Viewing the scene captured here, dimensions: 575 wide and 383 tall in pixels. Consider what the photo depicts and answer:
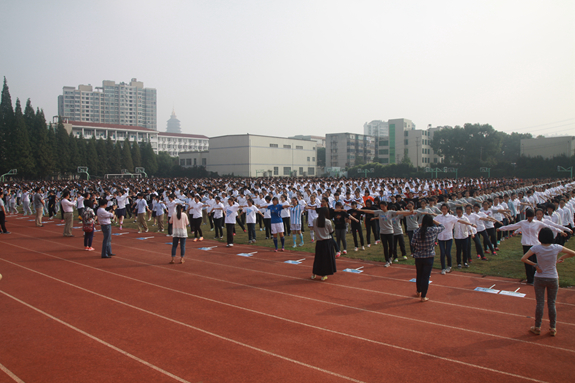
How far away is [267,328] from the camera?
19.4ft

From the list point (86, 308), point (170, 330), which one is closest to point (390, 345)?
point (170, 330)

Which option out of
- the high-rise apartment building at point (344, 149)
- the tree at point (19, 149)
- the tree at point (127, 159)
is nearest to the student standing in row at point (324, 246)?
the tree at point (19, 149)

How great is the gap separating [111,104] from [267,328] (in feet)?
593

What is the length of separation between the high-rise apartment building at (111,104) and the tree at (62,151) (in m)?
103

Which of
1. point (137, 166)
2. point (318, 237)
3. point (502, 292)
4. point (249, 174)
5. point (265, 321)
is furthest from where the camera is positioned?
point (137, 166)

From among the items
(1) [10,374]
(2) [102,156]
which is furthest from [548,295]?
(2) [102,156]

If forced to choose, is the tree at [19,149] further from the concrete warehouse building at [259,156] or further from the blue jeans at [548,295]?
the blue jeans at [548,295]

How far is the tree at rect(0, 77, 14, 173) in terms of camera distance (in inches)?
2152

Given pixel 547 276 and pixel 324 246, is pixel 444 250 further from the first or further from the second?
pixel 547 276

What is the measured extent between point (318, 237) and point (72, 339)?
212 inches

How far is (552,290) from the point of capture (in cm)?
532

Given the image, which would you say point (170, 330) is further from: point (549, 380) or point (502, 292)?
point (502, 292)

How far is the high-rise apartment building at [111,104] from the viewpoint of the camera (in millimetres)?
153625

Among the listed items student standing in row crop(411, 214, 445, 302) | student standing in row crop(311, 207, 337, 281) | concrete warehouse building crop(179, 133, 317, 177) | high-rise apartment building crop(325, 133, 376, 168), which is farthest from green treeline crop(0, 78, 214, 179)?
student standing in row crop(411, 214, 445, 302)
